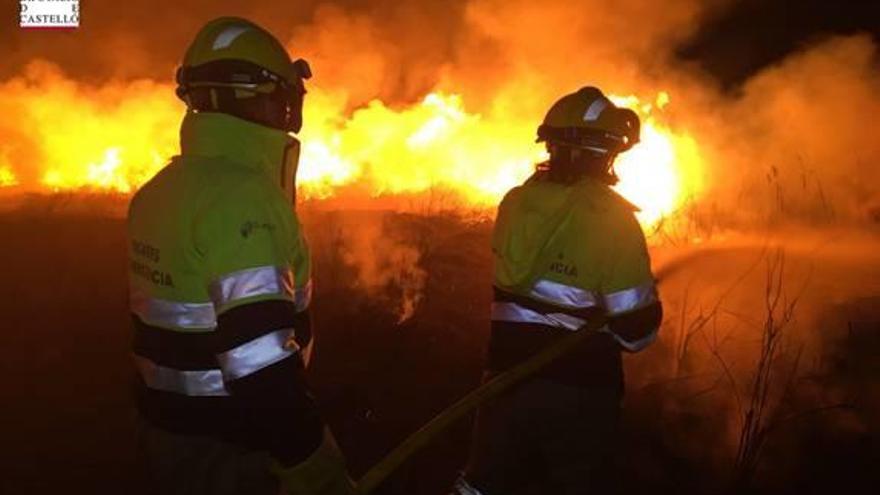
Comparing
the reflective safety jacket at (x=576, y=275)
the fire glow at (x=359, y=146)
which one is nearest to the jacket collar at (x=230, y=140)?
the reflective safety jacket at (x=576, y=275)

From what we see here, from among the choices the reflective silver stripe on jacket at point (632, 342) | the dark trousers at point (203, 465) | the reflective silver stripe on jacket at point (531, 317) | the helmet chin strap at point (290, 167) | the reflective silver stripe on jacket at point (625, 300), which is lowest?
the dark trousers at point (203, 465)

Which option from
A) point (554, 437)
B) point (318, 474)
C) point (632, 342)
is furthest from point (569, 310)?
point (318, 474)

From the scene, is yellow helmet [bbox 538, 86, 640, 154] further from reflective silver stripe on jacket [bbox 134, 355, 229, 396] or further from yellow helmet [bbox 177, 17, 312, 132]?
reflective silver stripe on jacket [bbox 134, 355, 229, 396]

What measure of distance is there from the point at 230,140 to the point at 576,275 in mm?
1776

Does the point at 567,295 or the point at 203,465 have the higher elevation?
the point at 567,295

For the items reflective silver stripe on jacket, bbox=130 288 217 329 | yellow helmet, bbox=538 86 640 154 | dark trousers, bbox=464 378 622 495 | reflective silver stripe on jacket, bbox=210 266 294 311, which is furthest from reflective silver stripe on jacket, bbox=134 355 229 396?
yellow helmet, bbox=538 86 640 154

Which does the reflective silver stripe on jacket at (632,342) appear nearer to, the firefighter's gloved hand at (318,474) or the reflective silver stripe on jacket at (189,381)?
the firefighter's gloved hand at (318,474)

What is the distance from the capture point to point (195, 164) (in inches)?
86.1

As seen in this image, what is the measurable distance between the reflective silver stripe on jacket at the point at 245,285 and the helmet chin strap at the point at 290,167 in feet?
1.30

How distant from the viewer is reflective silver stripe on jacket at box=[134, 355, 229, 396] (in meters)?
2.16

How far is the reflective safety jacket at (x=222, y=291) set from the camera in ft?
6.55

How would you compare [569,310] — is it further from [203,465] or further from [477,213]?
[477,213]

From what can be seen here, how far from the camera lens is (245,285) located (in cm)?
199

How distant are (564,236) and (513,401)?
0.78 m
